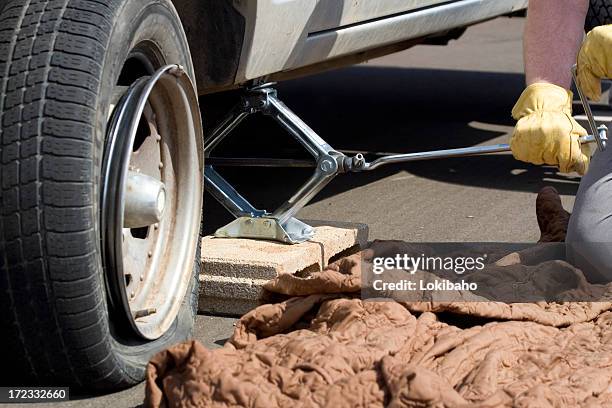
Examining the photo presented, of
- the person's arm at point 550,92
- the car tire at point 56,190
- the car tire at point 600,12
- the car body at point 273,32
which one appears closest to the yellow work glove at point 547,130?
the person's arm at point 550,92

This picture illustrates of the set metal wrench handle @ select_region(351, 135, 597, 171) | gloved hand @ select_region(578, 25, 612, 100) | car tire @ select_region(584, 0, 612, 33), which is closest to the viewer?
gloved hand @ select_region(578, 25, 612, 100)

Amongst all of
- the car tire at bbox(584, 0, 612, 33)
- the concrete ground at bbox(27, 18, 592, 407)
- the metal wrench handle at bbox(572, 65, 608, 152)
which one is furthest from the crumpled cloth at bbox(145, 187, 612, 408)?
the car tire at bbox(584, 0, 612, 33)

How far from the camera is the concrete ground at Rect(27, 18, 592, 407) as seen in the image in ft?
15.0

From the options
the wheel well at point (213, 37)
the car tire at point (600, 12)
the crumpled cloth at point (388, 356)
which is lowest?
the crumpled cloth at point (388, 356)

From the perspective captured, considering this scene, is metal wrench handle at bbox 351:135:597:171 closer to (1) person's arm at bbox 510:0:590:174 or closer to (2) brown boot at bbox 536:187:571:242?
(2) brown boot at bbox 536:187:571:242

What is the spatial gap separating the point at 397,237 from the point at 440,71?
215 inches

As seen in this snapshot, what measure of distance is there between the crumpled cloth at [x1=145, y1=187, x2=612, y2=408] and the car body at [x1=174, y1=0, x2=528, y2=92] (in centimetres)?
88

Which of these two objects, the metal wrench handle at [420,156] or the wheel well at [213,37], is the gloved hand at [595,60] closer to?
the metal wrench handle at [420,156]

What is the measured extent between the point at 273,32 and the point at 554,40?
87 cm

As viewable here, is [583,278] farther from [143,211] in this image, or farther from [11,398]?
[11,398]

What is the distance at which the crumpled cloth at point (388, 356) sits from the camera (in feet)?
7.68

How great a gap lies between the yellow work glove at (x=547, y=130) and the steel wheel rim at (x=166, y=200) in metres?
0.92

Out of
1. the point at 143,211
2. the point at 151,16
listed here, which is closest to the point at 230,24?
the point at 151,16

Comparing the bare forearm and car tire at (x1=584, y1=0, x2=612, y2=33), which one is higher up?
car tire at (x1=584, y1=0, x2=612, y2=33)
